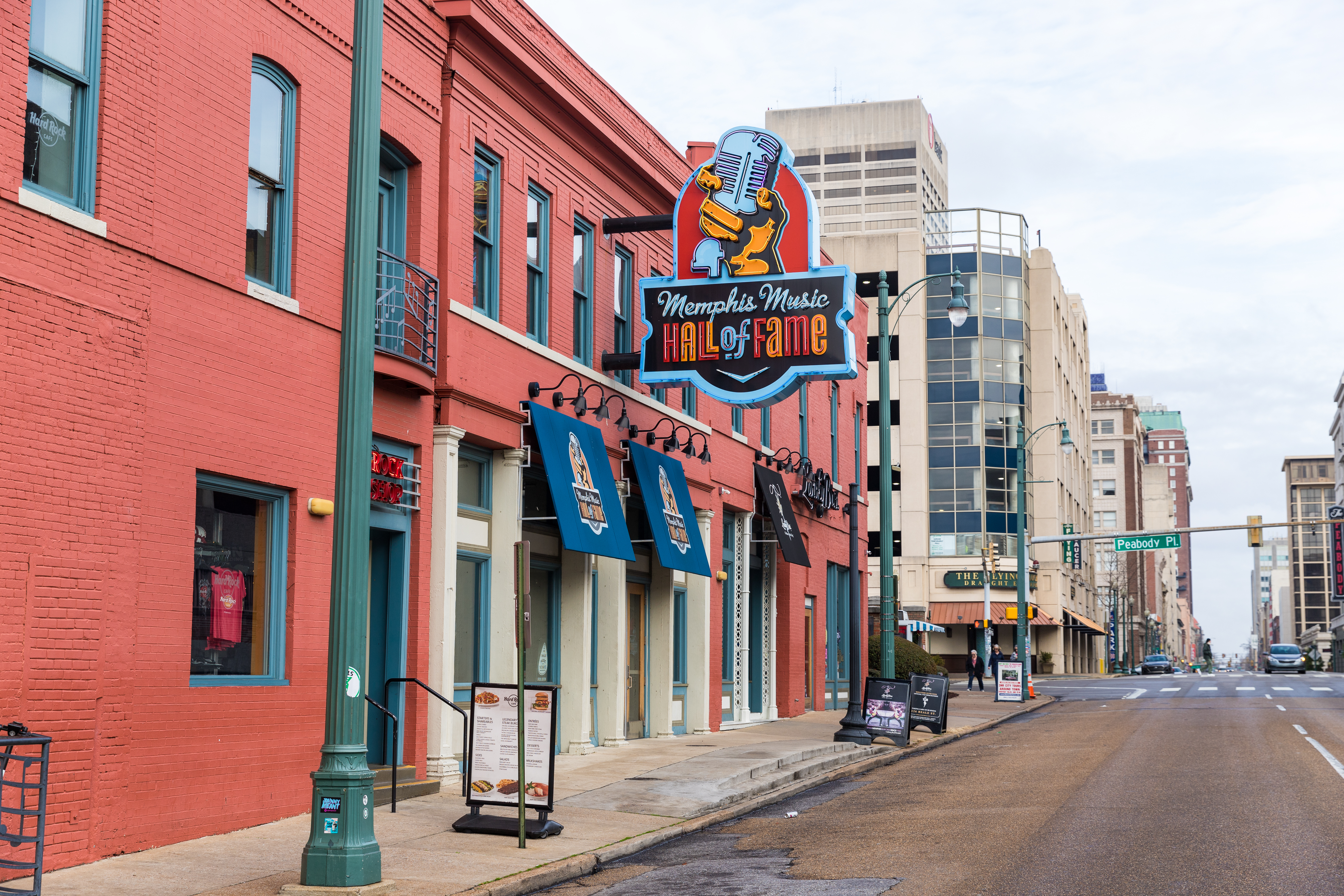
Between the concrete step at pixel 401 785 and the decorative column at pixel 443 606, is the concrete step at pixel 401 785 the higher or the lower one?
the lower one

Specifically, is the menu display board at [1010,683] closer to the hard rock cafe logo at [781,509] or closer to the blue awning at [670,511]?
the hard rock cafe logo at [781,509]

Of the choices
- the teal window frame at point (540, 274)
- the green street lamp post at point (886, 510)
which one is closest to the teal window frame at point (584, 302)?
the teal window frame at point (540, 274)

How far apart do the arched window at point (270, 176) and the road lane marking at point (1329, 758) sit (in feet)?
45.1

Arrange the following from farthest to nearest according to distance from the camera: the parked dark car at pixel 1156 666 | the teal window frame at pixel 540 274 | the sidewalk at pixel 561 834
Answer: the parked dark car at pixel 1156 666, the teal window frame at pixel 540 274, the sidewalk at pixel 561 834

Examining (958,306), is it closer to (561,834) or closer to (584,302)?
(584,302)

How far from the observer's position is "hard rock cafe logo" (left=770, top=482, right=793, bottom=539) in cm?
2766

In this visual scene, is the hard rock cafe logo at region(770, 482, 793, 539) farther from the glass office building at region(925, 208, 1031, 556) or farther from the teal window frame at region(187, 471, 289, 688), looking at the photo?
the glass office building at region(925, 208, 1031, 556)

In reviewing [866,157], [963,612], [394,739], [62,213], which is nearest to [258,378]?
[62,213]

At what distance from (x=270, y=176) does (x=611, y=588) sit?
9.21 metres

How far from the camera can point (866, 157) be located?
15375 centimetres

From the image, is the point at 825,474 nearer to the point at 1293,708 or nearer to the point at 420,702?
the point at 1293,708

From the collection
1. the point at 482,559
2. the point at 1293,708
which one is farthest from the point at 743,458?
the point at 1293,708

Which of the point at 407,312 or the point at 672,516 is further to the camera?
the point at 672,516

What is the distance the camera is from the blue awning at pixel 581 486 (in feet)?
57.4
